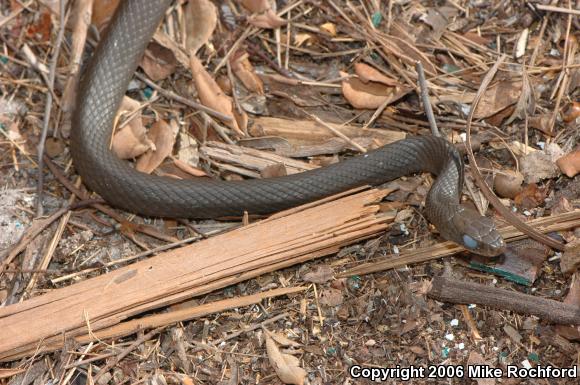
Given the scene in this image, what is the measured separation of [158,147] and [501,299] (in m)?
2.78

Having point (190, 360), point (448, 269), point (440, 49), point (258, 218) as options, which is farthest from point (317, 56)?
point (190, 360)

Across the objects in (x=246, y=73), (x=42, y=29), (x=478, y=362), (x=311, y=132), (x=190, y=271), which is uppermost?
(x=42, y=29)

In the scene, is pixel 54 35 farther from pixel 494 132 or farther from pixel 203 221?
pixel 494 132

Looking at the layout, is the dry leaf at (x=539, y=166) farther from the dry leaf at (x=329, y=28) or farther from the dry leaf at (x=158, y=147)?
the dry leaf at (x=158, y=147)

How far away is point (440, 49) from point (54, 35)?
126 inches

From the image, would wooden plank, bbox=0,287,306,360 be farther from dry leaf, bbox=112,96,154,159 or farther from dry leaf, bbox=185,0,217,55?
dry leaf, bbox=185,0,217,55

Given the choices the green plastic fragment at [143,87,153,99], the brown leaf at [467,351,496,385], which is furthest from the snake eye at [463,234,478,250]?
the green plastic fragment at [143,87,153,99]

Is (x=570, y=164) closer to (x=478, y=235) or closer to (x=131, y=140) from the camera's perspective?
(x=478, y=235)

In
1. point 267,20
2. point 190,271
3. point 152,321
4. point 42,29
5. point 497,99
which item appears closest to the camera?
point 152,321

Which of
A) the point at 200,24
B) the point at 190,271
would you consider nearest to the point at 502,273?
the point at 190,271

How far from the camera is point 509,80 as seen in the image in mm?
5668

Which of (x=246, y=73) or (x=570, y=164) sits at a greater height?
(x=246, y=73)

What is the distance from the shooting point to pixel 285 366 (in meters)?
4.41

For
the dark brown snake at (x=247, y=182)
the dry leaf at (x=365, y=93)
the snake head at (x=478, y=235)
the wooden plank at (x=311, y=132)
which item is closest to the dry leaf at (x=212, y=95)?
the wooden plank at (x=311, y=132)
